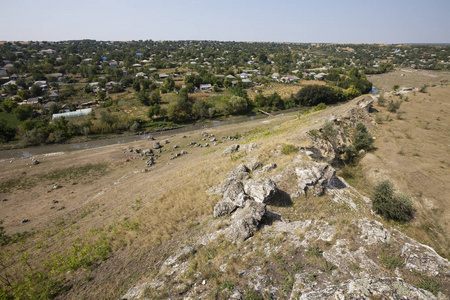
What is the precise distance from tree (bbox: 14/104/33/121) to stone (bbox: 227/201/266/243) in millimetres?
78614

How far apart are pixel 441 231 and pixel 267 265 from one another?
722 inches

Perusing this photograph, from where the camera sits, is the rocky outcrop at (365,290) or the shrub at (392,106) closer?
the rocky outcrop at (365,290)

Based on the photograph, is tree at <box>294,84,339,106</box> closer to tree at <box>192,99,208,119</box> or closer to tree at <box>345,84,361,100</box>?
tree at <box>345,84,361,100</box>

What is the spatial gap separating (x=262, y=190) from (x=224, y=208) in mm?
3375

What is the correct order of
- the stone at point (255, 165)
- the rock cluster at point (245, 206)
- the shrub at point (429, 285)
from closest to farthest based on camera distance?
the shrub at point (429, 285), the rock cluster at point (245, 206), the stone at point (255, 165)

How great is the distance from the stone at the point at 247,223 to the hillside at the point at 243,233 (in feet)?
0.22

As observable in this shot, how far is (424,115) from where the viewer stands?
4853cm

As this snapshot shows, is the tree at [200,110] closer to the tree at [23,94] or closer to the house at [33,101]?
the house at [33,101]

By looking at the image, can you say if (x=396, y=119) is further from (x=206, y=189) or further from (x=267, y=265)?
(x=267, y=265)

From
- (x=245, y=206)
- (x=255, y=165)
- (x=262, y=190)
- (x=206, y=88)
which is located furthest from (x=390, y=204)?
(x=206, y=88)

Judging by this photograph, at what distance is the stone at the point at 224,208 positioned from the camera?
1473 centimetres

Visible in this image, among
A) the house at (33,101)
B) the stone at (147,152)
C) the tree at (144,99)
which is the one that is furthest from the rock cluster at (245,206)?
the house at (33,101)

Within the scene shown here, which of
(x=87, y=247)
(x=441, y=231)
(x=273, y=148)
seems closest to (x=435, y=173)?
(x=441, y=231)

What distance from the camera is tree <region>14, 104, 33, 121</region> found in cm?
5778
